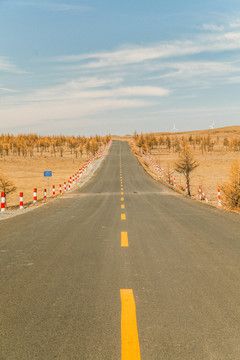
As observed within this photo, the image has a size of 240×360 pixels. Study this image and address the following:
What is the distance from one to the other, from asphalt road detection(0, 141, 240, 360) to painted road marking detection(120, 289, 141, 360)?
0.04 metres

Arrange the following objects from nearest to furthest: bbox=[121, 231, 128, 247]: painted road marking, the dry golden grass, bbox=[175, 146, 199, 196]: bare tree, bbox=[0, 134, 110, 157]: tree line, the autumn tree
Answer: bbox=[121, 231, 128, 247]: painted road marking < the autumn tree < bbox=[175, 146, 199, 196]: bare tree < the dry golden grass < bbox=[0, 134, 110, 157]: tree line

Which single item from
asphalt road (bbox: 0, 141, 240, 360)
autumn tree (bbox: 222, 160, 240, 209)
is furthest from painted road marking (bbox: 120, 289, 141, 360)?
autumn tree (bbox: 222, 160, 240, 209)

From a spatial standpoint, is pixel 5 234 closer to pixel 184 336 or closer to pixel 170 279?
pixel 170 279

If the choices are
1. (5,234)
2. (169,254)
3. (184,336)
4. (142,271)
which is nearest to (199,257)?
(169,254)

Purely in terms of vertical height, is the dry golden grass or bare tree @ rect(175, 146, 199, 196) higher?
bare tree @ rect(175, 146, 199, 196)

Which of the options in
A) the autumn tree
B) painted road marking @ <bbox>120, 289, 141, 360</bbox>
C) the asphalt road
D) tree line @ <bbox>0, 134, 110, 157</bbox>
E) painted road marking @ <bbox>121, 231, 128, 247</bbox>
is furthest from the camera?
tree line @ <bbox>0, 134, 110, 157</bbox>

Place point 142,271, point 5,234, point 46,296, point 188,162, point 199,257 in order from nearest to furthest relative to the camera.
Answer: point 46,296, point 142,271, point 199,257, point 5,234, point 188,162

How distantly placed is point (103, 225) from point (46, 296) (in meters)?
5.86

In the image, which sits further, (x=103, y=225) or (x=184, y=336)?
(x=103, y=225)

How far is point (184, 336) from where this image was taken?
10.2 feet

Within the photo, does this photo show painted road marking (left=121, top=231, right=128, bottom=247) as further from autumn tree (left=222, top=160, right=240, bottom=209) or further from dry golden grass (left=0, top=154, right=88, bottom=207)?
dry golden grass (left=0, top=154, right=88, bottom=207)

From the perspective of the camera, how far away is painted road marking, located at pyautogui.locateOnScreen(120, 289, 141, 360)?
281cm

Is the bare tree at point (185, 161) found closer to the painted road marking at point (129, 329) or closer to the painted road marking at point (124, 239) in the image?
the painted road marking at point (124, 239)

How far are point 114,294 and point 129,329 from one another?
1.00m
